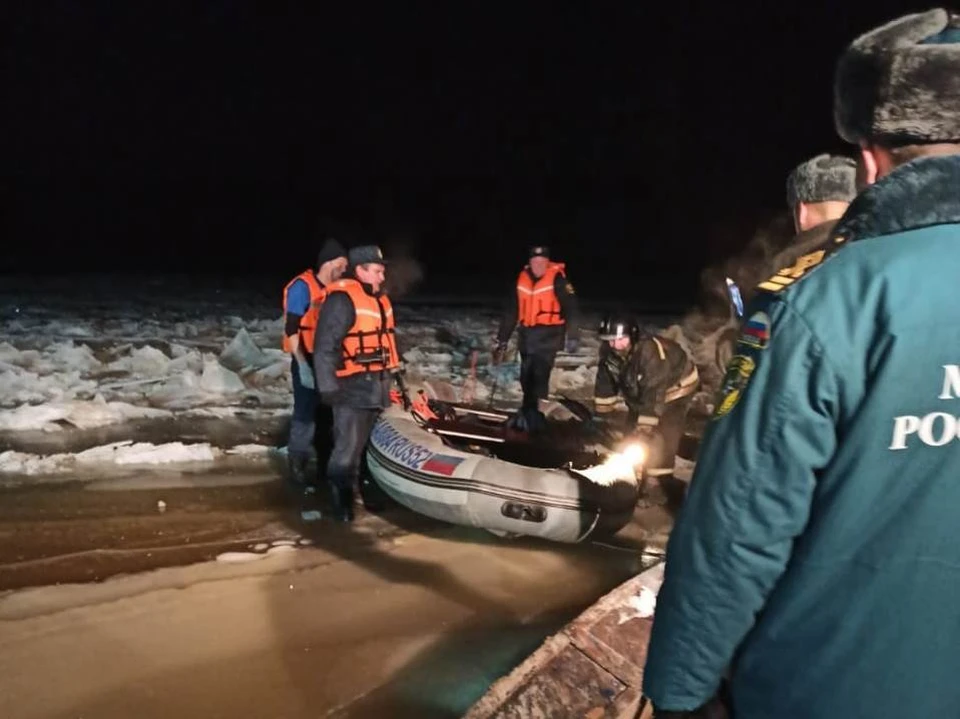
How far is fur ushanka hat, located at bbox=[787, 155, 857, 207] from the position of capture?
9.55 ft

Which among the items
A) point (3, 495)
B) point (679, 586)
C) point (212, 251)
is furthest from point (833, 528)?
point (212, 251)

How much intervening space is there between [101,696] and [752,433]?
10.6 ft

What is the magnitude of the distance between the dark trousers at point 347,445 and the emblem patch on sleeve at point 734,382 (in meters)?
4.41

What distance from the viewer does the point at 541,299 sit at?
25.5 ft

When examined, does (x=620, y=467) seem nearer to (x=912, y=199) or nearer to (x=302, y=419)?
(x=302, y=419)

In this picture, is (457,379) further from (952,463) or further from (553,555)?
(952,463)

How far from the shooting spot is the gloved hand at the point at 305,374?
6.08 m

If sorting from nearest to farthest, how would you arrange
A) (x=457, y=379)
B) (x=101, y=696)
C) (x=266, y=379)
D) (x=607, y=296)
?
(x=101, y=696) < (x=266, y=379) < (x=457, y=379) < (x=607, y=296)

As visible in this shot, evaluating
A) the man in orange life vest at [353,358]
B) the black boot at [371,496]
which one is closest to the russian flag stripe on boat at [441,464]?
the man in orange life vest at [353,358]

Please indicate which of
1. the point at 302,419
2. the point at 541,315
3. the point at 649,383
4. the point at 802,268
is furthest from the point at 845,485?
the point at 541,315

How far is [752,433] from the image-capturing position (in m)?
1.18

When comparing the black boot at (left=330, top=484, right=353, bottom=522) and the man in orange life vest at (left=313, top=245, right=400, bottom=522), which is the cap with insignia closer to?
the man in orange life vest at (left=313, top=245, right=400, bottom=522)

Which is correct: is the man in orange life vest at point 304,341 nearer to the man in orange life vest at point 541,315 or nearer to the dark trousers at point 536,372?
the man in orange life vest at point 541,315

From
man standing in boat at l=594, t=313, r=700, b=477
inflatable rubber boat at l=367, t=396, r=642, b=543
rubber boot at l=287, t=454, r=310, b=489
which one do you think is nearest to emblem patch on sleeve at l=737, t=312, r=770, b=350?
inflatable rubber boat at l=367, t=396, r=642, b=543
